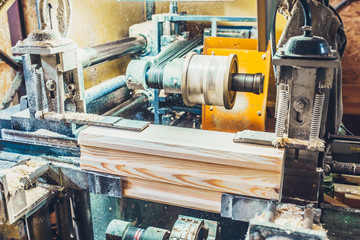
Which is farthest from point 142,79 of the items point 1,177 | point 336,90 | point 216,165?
point 336,90

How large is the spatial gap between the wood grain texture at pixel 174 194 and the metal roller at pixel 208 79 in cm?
41

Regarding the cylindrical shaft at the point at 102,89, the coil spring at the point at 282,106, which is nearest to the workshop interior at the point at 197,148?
the coil spring at the point at 282,106

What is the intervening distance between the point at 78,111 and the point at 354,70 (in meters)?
2.95

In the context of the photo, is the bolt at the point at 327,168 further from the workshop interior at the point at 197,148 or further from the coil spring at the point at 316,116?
the coil spring at the point at 316,116

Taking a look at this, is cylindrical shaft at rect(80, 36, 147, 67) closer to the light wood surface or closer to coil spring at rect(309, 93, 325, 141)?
the light wood surface

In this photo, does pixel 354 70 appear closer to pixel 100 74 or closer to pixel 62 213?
pixel 100 74

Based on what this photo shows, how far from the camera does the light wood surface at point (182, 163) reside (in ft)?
4.22

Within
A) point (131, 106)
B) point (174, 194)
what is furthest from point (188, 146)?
point (131, 106)

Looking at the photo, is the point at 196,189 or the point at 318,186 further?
the point at 196,189

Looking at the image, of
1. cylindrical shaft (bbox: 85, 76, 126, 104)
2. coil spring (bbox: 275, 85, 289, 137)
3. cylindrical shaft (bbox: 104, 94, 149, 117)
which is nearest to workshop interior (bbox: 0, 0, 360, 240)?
coil spring (bbox: 275, 85, 289, 137)

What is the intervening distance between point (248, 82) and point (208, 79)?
174 mm

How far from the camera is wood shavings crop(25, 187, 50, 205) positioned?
1.43 metres

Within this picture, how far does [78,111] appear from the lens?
171cm

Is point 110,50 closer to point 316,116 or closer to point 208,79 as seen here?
point 208,79
